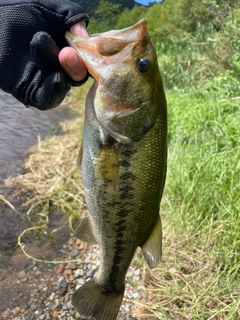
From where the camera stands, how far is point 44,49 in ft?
6.49

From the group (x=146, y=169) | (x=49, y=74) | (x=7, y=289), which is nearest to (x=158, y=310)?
(x=7, y=289)

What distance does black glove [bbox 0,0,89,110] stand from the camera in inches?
87.6

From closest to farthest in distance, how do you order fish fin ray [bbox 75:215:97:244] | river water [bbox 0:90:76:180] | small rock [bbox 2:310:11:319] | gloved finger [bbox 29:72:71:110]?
A: gloved finger [bbox 29:72:71:110], fish fin ray [bbox 75:215:97:244], small rock [bbox 2:310:11:319], river water [bbox 0:90:76:180]

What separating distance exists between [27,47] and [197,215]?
8.55 ft

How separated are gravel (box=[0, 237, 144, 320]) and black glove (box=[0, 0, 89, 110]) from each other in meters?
2.44

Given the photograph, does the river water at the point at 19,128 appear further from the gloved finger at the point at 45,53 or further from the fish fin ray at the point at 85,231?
the gloved finger at the point at 45,53

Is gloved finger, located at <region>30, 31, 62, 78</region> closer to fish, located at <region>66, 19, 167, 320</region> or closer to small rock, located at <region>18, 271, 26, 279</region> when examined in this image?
fish, located at <region>66, 19, 167, 320</region>

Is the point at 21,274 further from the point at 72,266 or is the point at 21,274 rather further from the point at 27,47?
the point at 27,47

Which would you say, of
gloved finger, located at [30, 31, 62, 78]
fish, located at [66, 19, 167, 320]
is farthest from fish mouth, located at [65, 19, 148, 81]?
gloved finger, located at [30, 31, 62, 78]

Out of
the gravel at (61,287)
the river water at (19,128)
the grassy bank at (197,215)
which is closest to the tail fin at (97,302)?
the grassy bank at (197,215)

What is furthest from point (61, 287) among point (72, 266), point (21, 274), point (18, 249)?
point (18, 249)

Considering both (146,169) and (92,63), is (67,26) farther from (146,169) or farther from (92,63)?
(146,169)

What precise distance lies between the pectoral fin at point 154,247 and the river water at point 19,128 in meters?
4.59

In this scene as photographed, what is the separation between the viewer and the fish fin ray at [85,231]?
2.36 meters
